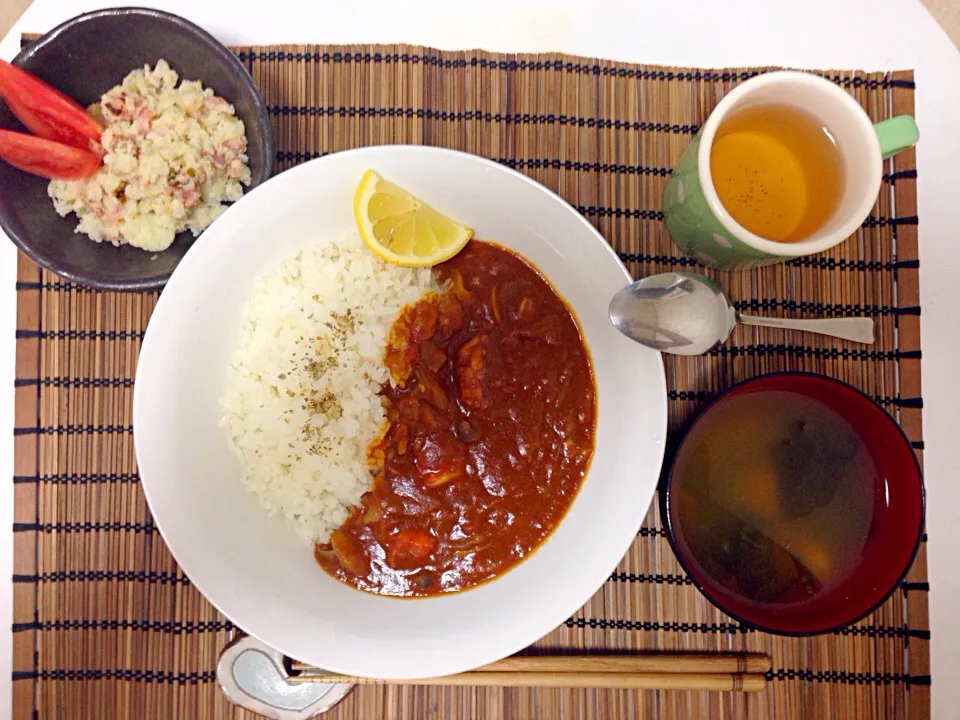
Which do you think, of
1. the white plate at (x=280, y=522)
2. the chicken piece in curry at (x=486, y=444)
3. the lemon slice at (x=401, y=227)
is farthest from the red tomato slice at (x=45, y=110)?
the chicken piece in curry at (x=486, y=444)

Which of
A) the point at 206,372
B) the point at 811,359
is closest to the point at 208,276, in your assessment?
the point at 206,372

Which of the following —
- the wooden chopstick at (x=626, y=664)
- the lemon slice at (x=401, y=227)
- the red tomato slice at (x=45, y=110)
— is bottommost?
the wooden chopstick at (x=626, y=664)

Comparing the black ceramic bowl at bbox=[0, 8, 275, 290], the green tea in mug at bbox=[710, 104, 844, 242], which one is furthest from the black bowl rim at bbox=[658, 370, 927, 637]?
the black ceramic bowl at bbox=[0, 8, 275, 290]

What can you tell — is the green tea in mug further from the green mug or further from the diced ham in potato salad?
the diced ham in potato salad

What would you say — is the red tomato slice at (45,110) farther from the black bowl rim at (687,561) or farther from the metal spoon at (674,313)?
the black bowl rim at (687,561)

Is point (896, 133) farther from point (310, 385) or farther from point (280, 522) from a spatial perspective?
point (280, 522)
